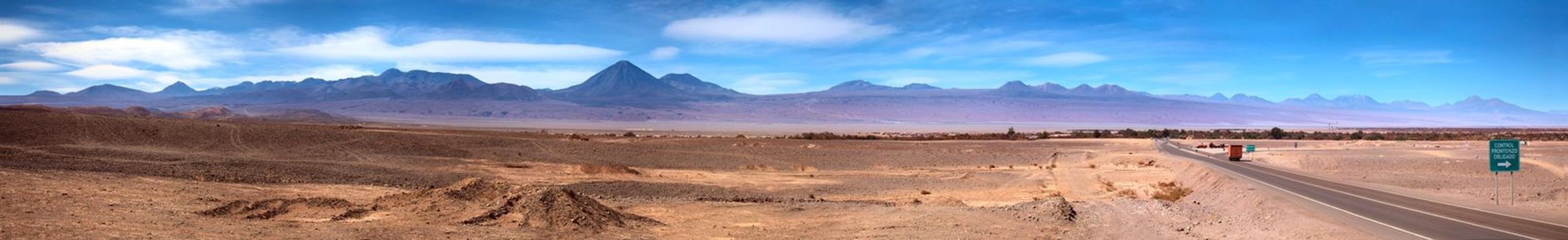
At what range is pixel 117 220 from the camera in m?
12.9

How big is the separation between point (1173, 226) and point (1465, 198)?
8.82m

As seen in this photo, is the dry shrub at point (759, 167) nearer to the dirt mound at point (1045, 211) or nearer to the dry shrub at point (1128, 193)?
the dry shrub at point (1128, 193)

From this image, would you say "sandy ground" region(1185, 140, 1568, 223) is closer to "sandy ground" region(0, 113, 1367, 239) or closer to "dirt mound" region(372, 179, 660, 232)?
A: "sandy ground" region(0, 113, 1367, 239)

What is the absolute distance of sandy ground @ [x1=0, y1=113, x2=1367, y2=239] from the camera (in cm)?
1396

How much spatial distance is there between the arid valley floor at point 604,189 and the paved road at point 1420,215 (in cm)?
97

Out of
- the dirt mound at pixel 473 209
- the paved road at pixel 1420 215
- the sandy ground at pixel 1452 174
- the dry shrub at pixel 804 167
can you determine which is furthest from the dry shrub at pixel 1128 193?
the dirt mound at pixel 473 209

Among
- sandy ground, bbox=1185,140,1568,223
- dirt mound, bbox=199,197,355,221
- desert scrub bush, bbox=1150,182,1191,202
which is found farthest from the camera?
desert scrub bush, bbox=1150,182,1191,202

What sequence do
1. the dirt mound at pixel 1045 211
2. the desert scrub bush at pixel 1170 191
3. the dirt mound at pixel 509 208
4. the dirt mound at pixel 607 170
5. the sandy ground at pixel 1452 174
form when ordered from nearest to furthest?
the dirt mound at pixel 509 208
the dirt mound at pixel 1045 211
the sandy ground at pixel 1452 174
the desert scrub bush at pixel 1170 191
the dirt mound at pixel 607 170

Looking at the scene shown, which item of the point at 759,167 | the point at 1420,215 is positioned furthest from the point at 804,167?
the point at 1420,215

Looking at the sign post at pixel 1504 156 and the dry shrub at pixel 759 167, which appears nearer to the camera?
the sign post at pixel 1504 156

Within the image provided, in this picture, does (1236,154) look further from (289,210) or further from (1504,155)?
(289,210)

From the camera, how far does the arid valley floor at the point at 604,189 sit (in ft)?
46.5

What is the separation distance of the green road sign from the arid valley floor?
32.8 inches

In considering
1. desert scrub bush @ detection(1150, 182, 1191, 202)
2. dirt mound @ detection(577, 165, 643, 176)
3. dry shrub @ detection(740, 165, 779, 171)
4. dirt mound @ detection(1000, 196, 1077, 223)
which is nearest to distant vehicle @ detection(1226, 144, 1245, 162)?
desert scrub bush @ detection(1150, 182, 1191, 202)
